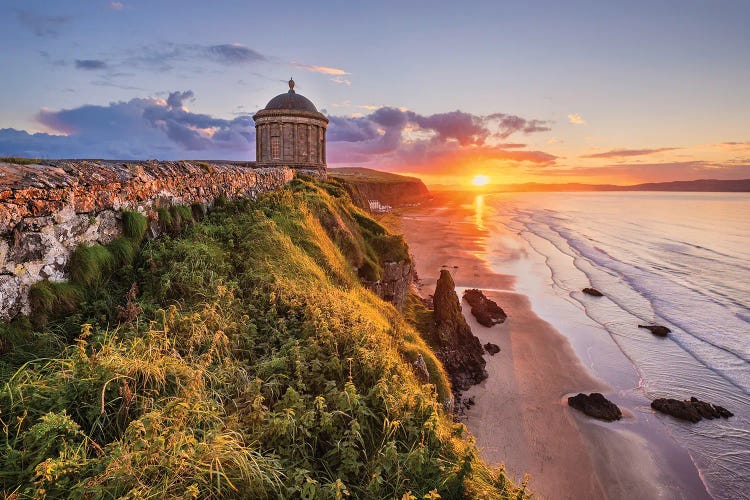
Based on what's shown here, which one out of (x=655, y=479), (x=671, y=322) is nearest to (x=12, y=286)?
(x=655, y=479)

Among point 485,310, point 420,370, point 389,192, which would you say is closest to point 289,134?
point 485,310

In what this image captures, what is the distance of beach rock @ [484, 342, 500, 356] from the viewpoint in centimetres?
1781

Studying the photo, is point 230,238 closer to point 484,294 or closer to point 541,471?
point 541,471

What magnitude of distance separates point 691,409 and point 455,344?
8.77 m

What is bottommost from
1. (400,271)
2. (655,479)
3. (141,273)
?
(655,479)

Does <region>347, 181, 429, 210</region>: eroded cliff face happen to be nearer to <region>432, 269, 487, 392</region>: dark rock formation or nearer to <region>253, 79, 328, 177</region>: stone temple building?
<region>253, 79, 328, 177</region>: stone temple building

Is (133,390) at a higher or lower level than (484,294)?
higher

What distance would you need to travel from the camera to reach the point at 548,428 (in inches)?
508

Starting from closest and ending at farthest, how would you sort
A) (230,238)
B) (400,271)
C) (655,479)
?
(230,238), (655,479), (400,271)

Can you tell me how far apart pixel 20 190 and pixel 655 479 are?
1656 centimetres

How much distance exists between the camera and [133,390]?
3.96 meters

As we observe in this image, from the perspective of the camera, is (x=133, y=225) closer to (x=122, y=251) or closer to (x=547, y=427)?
(x=122, y=251)

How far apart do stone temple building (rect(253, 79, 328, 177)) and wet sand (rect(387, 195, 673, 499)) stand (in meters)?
22.7

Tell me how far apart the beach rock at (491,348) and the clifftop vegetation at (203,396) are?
12.1 m
